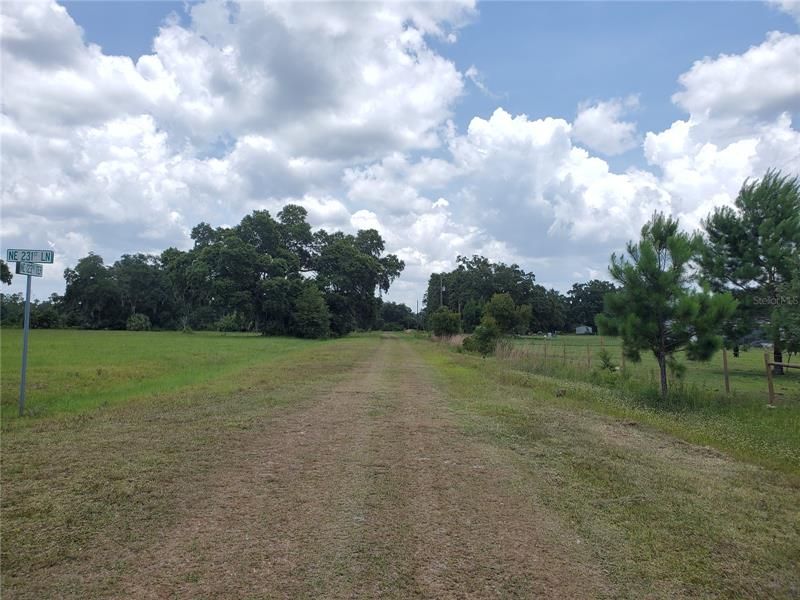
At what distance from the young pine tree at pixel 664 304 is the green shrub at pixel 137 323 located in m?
72.2

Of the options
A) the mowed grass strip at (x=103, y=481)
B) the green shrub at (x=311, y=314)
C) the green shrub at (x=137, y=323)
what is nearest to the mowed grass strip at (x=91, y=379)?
A: the mowed grass strip at (x=103, y=481)

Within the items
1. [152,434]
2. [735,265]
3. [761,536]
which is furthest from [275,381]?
[735,265]

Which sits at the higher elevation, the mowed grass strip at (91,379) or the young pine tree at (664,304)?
the young pine tree at (664,304)

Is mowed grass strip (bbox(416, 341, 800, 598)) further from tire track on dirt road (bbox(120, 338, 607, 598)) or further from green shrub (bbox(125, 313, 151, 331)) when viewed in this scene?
green shrub (bbox(125, 313, 151, 331))

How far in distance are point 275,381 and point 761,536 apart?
37.6 feet

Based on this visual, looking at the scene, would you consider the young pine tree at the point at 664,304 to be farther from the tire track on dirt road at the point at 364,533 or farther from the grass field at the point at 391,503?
the tire track on dirt road at the point at 364,533

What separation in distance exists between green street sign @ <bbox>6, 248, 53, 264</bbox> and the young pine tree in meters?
11.8

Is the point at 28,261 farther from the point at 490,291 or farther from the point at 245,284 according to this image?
the point at 490,291

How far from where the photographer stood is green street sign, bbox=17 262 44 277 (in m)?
8.35

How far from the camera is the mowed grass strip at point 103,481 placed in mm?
3359

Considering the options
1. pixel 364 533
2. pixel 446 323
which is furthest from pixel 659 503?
pixel 446 323

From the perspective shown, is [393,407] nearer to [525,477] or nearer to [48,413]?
[525,477]

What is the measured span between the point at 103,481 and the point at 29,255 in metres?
5.34

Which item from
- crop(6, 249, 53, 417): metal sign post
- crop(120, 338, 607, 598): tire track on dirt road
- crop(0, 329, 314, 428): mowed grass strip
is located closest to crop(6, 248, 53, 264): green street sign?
crop(6, 249, 53, 417): metal sign post
